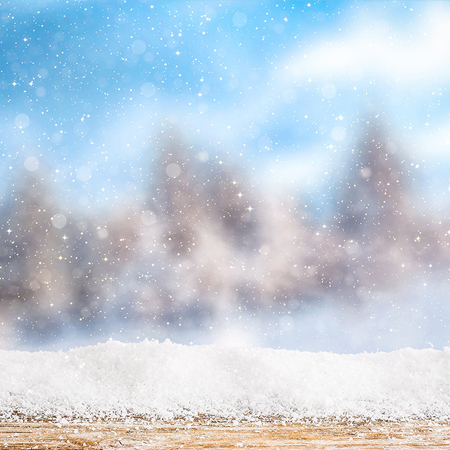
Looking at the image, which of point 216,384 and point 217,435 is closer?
point 217,435

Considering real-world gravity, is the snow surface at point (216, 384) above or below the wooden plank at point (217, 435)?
above

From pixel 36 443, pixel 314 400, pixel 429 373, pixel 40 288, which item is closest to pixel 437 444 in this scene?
pixel 314 400

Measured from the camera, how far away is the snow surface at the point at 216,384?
1.51 metres

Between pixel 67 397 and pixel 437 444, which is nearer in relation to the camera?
pixel 437 444

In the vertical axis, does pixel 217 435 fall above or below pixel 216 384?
below

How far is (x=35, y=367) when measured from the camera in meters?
1.74

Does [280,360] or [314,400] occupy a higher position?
[280,360]

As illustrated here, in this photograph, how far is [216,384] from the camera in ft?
5.50

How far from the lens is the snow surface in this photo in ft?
4.96

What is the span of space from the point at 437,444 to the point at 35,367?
1.79 m

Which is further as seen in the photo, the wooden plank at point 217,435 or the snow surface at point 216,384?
the snow surface at point 216,384

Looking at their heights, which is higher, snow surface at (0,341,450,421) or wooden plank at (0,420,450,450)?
snow surface at (0,341,450,421)

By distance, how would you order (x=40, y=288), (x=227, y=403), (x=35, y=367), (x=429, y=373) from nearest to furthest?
(x=227, y=403)
(x=35, y=367)
(x=429, y=373)
(x=40, y=288)

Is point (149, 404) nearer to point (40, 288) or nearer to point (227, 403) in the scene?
point (227, 403)
